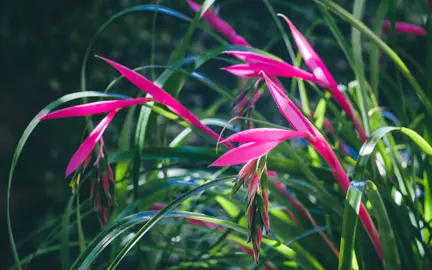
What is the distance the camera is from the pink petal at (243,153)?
0.45m

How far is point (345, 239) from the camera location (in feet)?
1.49

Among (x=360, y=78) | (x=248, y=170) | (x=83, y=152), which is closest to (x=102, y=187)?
(x=83, y=152)

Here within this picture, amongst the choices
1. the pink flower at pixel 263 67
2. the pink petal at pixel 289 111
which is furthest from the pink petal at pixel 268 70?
the pink petal at pixel 289 111

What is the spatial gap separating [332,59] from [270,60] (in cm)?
187

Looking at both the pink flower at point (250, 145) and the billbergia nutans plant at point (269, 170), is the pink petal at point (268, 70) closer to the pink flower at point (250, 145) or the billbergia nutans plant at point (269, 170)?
the billbergia nutans plant at point (269, 170)

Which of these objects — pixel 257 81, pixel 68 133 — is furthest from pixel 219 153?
pixel 68 133

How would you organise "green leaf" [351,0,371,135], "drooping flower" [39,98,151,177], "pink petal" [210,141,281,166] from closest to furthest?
1. "pink petal" [210,141,281,166]
2. "drooping flower" [39,98,151,177]
3. "green leaf" [351,0,371,135]

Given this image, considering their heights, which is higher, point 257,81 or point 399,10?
point 257,81

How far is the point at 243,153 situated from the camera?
450 millimetres

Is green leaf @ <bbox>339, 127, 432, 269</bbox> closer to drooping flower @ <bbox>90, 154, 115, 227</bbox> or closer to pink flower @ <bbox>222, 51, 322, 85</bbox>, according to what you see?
pink flower @ <bbox>222, 51, 322, 85</bbox>

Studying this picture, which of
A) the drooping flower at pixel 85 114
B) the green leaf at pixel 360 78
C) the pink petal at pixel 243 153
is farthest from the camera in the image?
the green leaf at pixel 360 78

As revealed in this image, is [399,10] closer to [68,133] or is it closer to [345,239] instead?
[68,133]

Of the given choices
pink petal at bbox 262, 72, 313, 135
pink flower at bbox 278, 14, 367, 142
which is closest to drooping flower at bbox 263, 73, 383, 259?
pink petal at bbox 262, 72, 313, 135

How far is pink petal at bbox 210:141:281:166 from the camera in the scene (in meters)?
0.45
